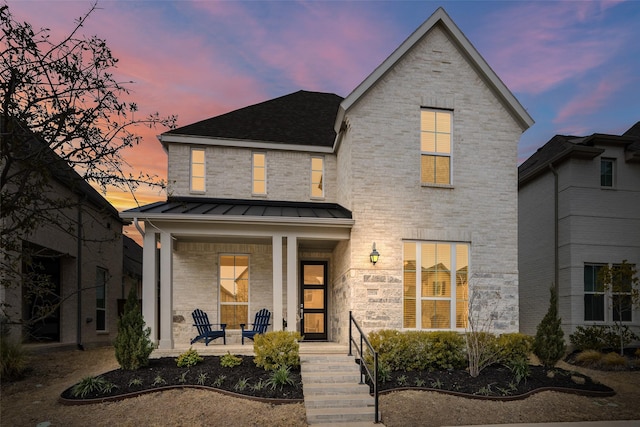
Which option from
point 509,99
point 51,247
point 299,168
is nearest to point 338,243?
point 299,168

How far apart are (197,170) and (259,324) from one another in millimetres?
5039

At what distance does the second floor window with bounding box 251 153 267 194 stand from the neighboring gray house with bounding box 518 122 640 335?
31.7ft

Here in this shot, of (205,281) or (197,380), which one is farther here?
(205,281)

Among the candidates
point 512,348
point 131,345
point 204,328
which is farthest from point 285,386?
point 512,348

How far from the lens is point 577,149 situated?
14.4 meters

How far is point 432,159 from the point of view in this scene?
11.6m

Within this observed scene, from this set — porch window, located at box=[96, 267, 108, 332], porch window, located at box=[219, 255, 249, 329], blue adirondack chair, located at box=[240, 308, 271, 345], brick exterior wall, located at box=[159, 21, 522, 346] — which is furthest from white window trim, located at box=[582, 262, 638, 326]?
porch window, located at box=[96, 267, 108, 332]

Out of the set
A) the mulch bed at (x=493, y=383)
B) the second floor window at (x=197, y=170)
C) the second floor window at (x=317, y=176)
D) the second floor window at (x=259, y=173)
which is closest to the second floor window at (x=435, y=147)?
the second floor window at (x=317, y=176)

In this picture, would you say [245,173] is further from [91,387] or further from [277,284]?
[91,387]

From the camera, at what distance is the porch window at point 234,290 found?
13.2 metres

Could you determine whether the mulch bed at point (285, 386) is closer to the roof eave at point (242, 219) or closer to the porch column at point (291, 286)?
the porch column at point (291, 286)

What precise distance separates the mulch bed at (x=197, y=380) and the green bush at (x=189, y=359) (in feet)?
0.29

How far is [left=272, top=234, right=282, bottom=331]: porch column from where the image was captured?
1062 cm

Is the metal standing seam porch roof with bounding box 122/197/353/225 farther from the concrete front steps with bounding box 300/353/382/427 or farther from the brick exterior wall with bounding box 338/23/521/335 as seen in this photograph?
the concrete front steps with bounding box 300/353/382/427
